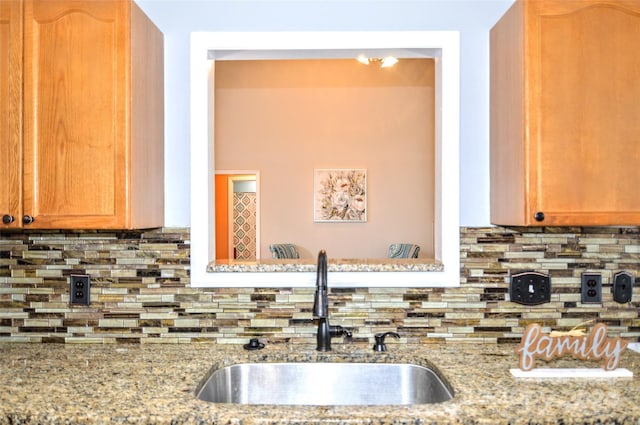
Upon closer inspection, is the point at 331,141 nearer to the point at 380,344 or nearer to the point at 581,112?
the point at 380,344

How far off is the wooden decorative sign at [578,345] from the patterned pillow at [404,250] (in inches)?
127

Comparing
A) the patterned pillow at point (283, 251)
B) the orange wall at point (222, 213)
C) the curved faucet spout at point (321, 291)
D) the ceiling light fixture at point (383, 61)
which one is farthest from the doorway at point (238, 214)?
the curved faucet spout at point (321, 291)

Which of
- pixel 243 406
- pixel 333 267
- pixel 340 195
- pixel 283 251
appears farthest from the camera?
pixel 340 195

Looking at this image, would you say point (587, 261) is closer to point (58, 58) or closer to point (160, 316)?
point (160, 316)

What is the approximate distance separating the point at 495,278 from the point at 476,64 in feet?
2.64

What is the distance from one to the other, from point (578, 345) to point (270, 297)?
3.41ft

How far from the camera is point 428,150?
5.27 metres

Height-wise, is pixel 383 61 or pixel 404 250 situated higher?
pixel 383 61

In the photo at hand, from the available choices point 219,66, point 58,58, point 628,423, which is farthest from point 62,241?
point 219,66

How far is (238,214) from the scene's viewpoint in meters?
5.61

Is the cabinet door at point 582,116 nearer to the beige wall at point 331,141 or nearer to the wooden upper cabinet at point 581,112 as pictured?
the wooden upper cabinet at point 581,112

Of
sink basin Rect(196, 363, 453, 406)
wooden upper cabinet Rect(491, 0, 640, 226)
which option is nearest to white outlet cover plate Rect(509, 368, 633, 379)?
sink basin Rect(196, 363, 453, 406)

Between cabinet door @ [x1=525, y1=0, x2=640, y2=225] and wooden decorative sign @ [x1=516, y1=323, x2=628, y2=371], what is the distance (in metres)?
0.34

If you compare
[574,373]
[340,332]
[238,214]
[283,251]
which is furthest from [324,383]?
[238,214]
